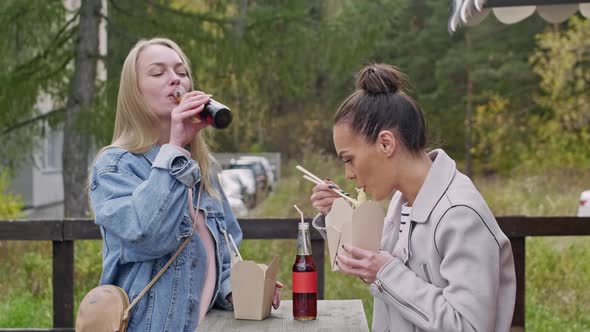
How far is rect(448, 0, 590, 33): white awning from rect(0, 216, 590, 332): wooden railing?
1208 millimetres

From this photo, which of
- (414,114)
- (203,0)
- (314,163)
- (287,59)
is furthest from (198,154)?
(314,163)

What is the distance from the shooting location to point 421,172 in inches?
93.0

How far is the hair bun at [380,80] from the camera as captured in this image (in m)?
2.40

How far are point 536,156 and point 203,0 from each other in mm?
22878

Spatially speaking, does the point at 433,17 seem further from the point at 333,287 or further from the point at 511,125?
the point at 333,287

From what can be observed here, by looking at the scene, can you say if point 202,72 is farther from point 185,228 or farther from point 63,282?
point 185,228

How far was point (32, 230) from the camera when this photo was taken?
486cm

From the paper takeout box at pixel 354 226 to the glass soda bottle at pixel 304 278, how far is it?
0.17m

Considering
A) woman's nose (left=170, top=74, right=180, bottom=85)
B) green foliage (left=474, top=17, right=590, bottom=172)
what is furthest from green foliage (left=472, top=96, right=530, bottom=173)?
woman's nose (left=170, top=74, right=180, bottom=85)

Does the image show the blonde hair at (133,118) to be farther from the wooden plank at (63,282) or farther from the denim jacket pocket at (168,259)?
the wooden plank at (63,282)

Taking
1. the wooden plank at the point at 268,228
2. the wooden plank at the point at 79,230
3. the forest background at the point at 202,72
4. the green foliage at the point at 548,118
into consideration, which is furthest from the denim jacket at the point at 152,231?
the green foliage at the point at 548,118

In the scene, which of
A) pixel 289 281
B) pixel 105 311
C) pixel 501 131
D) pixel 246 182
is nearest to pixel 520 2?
pixel 105 311

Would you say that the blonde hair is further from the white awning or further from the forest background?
the white awning

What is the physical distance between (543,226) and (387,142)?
2841 millimetres
